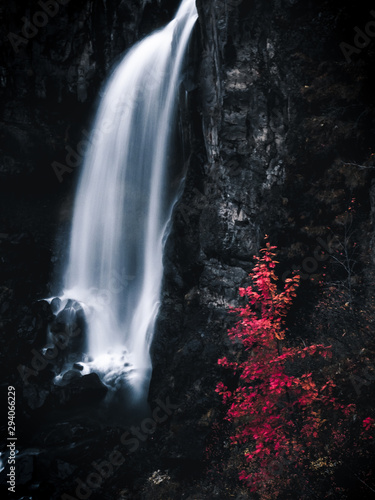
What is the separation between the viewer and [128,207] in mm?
15672

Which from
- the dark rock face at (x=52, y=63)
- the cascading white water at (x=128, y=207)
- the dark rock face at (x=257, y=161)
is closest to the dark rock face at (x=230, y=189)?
the dark rock face at (x=257, y=161)

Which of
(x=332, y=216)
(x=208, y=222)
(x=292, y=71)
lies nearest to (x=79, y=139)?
(x=208, y=222)

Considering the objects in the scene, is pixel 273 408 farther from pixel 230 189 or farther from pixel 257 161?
pixel 257 161

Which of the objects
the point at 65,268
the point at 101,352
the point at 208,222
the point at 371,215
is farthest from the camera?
the point at 65,268

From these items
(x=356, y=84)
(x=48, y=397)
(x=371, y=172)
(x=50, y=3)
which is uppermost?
(x=50, y=3)

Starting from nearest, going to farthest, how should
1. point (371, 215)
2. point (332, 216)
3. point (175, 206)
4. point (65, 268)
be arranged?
point (371, 215) → point (332, 216) → point (175, 206) → point (65, 268)

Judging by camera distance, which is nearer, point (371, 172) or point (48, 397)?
point (371, 172)

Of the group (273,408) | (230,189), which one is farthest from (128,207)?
(273,408)

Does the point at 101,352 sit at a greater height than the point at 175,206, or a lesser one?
lesser

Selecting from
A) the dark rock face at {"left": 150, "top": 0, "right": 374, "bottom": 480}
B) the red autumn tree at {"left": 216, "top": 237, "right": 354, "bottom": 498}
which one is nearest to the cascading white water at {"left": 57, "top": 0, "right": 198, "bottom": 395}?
the dark rock face at {"left": 150, "top": 0, "right": 374, "bottom": 480}

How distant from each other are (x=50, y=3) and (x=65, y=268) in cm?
1424

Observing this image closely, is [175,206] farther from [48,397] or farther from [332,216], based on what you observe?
[48,397]

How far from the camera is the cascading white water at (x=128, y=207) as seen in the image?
1367 centimetres

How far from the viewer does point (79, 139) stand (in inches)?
715
